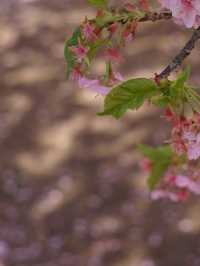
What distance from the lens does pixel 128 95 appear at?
39.9 inches

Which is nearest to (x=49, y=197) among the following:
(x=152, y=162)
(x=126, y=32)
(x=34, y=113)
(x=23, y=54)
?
(x=34, y=113)

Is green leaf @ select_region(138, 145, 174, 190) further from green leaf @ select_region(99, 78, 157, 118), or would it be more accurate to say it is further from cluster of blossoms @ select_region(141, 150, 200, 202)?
green leaf @ select_region(99, 78, 157, 118)

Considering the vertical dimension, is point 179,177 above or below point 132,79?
below

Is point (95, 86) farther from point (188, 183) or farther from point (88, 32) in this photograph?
point (188, 183)

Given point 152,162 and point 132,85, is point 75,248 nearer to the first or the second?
point 152,162

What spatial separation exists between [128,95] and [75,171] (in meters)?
3.90

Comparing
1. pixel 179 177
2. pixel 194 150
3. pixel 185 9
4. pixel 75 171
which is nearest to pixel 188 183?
pixel 179 177

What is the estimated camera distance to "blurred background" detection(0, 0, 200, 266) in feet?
14.3

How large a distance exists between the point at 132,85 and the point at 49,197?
3.80 metres

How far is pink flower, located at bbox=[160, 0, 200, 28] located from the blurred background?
10.9 ft

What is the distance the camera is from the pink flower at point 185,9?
92 cm

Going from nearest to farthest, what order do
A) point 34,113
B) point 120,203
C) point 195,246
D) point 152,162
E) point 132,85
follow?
point 132,85, point 152,162, point 195,246, point 120,203, point 34,113

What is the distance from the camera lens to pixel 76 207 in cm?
465

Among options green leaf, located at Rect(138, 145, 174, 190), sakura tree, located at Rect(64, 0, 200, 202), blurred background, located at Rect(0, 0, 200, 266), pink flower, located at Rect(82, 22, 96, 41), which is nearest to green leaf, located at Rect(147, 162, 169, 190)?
green leaf, located at Rect(138, 145, 174, 190)
